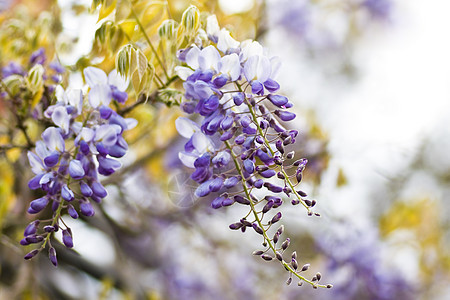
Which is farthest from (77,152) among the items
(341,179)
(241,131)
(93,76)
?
(341,179)

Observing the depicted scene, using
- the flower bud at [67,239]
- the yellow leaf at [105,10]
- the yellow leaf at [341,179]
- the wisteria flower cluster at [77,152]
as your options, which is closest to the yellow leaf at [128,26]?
the yellow leaf at [105,10]

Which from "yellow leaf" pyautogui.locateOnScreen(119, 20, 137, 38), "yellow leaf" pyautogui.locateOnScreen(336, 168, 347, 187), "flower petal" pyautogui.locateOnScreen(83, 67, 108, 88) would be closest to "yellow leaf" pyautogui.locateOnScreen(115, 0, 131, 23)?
"yellow leaf" pyautogui.locateOnScreen(119, 20, 137, 38)

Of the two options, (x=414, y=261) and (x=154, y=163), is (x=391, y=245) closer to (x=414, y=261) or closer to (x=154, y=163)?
(x=414, y=261)

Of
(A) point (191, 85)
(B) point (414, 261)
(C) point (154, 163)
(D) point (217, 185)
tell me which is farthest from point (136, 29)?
(B) point (414, 261)

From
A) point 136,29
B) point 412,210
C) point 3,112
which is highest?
point 136,29

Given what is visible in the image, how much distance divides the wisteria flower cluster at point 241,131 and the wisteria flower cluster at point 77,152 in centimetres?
9

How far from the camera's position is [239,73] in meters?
0.55

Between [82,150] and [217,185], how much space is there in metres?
0.17

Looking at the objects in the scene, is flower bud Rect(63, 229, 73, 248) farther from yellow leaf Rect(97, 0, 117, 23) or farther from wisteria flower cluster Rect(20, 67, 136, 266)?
yellow leaf Rect(97, 0, 117, 23)

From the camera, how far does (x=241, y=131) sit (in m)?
0.57

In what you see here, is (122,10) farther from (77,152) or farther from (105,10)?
(77,152)

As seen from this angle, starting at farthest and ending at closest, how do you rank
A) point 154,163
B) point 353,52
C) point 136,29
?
point 353,52 → point 154,163 → point 136,29

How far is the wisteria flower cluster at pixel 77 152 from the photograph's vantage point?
54 cm

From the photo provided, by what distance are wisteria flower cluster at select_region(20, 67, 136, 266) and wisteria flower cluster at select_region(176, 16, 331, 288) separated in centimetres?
9
